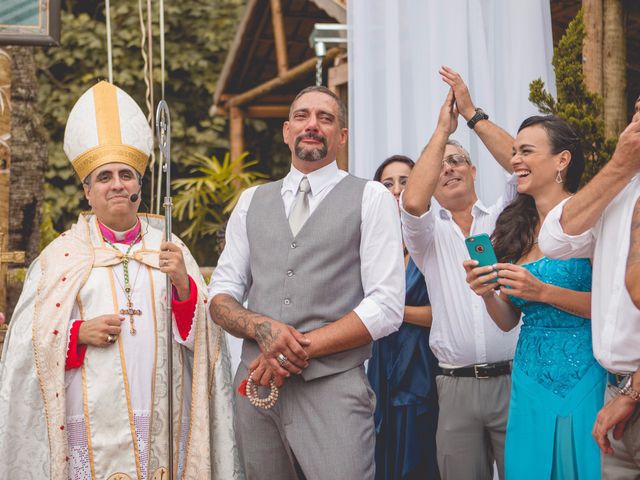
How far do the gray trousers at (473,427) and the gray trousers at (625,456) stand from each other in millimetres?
697

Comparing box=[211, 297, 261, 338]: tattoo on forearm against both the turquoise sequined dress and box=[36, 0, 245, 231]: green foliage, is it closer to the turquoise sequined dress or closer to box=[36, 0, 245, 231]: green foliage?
the turquoise sequined dress

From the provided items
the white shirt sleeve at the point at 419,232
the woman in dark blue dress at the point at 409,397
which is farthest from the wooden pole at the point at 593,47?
the woman in dark blue dress at the point at 409,397

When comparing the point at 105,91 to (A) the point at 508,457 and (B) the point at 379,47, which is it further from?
(A) the point at 508,457

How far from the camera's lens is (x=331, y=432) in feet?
8.00

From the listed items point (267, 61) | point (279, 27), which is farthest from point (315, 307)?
point (267, 61)

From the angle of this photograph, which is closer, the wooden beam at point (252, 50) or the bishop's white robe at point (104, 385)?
the bishop's white robe at point (104, 385)

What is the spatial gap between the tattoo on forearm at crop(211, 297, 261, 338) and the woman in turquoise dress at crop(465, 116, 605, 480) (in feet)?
2.16

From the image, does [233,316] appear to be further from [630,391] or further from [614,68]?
[614,68]

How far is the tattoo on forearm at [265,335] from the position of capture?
2.42 m

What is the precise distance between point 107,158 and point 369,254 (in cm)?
98

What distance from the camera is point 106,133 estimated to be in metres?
2.90

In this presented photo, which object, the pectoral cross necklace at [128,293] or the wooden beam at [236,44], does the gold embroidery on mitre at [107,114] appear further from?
the wooden beam at [236,44]

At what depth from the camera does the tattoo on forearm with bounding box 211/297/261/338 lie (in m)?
2.50

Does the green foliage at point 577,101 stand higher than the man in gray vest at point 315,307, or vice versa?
the green foliage at point 577,101
